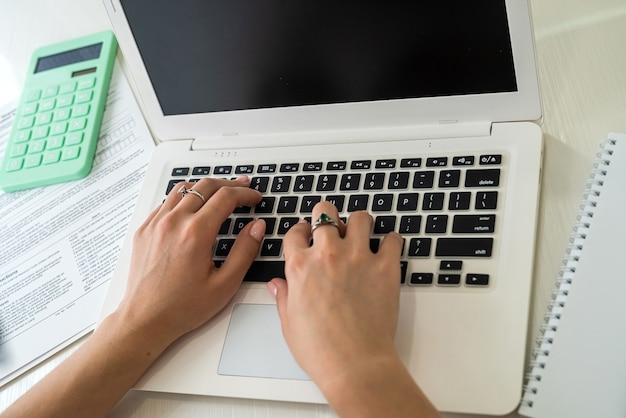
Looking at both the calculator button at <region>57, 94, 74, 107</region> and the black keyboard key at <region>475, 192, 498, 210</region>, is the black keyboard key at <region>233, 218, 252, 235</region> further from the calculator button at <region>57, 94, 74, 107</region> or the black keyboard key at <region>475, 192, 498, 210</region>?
the calculator button at <region>57, 94, 74, 107</region>

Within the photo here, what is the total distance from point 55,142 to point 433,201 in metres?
0.54

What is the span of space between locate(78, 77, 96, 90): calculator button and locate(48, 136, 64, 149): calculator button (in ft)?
0.29

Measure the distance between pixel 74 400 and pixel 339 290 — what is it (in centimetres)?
26

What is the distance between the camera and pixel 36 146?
94 cm

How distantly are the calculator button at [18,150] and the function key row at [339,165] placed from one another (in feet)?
0.84

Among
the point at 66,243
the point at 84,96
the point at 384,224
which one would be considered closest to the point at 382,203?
the point at 384,224

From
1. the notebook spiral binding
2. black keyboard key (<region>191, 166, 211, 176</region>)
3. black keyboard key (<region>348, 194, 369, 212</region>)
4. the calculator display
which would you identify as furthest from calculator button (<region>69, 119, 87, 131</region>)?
the notebook spiral binding

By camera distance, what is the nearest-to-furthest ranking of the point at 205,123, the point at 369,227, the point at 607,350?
1. the point at 607,350
2. the point at 369,227
3. the point at 205,123

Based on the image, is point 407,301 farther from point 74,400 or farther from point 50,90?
point 50,90

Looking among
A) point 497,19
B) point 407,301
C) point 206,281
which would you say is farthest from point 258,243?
point 497,19

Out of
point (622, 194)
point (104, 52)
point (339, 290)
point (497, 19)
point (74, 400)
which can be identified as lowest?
point (74, 400)

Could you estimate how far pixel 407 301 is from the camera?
621 mm

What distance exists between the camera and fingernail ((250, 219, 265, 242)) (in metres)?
0.70

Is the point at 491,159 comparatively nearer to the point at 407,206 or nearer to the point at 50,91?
the point at 407,206
